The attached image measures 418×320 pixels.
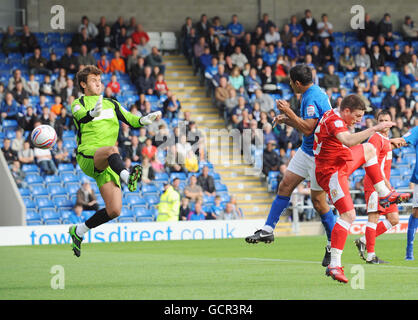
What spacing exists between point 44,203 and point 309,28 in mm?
11824

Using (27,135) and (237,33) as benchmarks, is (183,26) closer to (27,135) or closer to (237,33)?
(237,33)

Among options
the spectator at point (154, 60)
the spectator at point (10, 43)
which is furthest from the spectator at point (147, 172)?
the spectator at point (10, 43)

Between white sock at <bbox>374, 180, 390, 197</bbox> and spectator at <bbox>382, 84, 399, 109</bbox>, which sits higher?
spectator at <bbox>382, 84, 399, 109</bbox>

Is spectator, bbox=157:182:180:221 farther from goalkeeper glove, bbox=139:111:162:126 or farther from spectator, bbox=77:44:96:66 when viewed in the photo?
goalkeeper glove, bbox=139:111:162:126

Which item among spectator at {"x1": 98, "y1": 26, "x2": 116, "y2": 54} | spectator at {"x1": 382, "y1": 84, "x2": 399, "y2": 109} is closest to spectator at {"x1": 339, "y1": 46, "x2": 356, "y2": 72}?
spectator at {"x1": 382, "y1": 84, "x2": 399, "y2": 109}

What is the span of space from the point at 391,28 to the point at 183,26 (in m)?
7.61

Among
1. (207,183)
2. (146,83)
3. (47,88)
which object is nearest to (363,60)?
(146,83)

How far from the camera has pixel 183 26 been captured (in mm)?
26141

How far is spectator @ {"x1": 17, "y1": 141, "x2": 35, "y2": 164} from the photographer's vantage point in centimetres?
2034

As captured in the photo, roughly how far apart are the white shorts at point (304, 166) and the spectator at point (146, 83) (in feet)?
46.0

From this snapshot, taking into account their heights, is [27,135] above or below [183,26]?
below

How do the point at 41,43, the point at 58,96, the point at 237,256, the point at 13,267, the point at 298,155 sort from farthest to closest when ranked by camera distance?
the point at 41,43 → the point at 58,96 → the point at 237,256 → the point at 13,267 → the point at 298,155

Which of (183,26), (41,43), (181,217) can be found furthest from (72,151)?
(183,26)

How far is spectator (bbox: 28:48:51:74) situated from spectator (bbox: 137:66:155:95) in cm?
261
